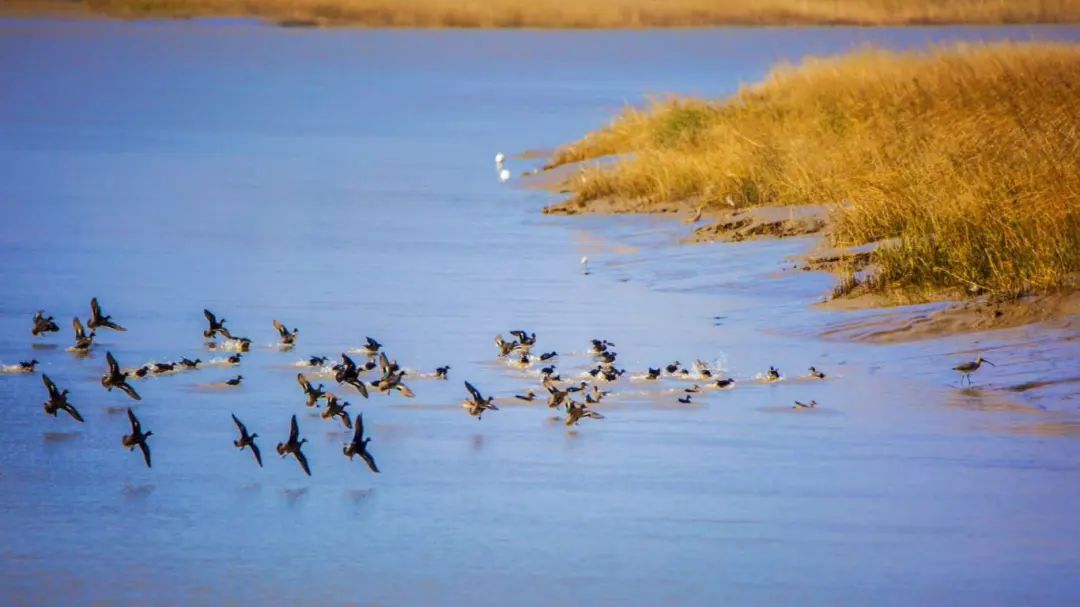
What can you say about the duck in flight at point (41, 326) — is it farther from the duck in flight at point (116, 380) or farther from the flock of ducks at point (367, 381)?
the duck in flight at point (116, 380)

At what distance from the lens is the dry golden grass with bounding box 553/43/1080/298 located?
15078 millimetres

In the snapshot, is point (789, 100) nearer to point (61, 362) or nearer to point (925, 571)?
point (61, 362)

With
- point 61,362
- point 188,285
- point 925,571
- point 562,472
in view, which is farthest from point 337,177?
point 925,571

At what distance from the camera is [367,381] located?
43.8 feet

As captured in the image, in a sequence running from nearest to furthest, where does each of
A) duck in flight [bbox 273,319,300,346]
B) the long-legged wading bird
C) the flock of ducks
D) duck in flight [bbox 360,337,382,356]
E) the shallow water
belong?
1. the shallow water
2. the flock of ducks
3. the long-legged wading bird
4. duck in flight [bbox 360,337,382,356]
5. duck in flight [bbox 273,319,300,346]

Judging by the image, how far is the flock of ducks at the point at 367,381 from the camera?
11109mm

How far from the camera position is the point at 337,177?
3650 centimetres

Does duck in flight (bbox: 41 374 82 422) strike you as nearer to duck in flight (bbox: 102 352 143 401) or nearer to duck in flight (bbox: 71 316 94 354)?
duck in flight (bbox: 102 352 143 401)

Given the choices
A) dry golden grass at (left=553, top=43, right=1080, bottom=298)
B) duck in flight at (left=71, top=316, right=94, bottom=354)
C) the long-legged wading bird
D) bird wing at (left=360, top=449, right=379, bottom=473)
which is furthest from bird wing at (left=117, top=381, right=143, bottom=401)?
dry golden grass at (left=553, top=43, right=1080, bottom=298)

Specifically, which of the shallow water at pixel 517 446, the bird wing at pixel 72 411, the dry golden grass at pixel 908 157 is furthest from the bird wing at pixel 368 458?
the dry golden grass at pixel 908 157

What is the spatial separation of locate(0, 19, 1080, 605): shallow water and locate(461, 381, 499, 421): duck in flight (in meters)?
0.13

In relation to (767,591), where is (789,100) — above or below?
above

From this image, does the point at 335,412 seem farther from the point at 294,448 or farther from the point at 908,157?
the point at 908,157

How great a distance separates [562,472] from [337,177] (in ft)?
85.8
